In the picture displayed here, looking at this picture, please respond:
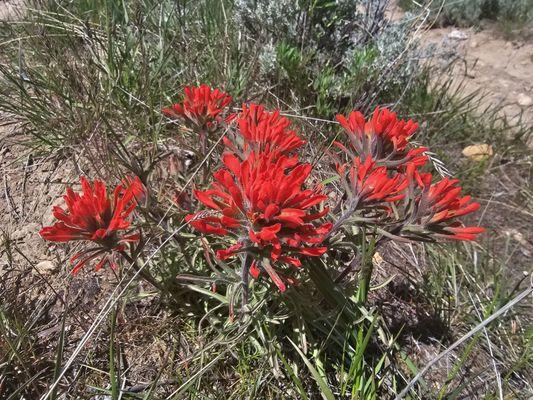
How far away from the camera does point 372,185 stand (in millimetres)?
943

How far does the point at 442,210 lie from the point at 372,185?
0.52 feet

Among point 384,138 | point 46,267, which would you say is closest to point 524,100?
point 384,138

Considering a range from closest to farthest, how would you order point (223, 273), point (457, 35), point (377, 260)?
point (223, 273) < point (377, 260) < point (457, 35)

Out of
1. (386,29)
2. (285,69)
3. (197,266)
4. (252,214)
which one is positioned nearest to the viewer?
(252,214)

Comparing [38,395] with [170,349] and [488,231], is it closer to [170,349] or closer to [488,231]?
[170,349]

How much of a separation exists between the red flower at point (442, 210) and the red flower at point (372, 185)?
2.2 inches

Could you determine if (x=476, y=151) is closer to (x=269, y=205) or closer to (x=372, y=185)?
(x=372, y=185)

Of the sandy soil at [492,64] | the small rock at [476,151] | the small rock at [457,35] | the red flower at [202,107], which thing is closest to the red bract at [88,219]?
the red flower at [202,107]

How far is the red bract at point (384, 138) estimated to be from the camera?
105cm

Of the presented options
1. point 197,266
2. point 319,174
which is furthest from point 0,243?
point 319,174

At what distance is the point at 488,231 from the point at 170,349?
1.74m

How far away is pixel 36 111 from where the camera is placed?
1703mm

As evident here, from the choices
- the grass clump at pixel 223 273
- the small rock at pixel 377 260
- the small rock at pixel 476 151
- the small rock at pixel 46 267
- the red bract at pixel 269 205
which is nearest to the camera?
the red bract at pixel 269 205

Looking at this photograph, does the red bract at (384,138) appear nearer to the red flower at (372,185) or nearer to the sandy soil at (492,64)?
the red flower at (372,185)
